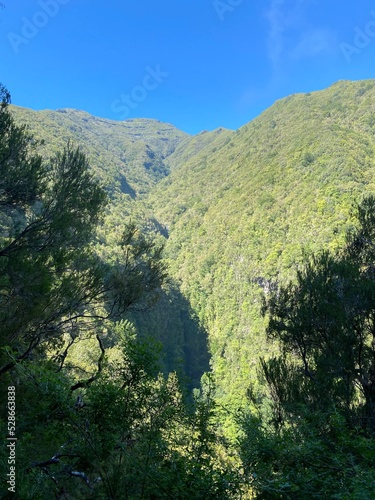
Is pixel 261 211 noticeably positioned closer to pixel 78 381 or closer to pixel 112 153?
pixel 78 381

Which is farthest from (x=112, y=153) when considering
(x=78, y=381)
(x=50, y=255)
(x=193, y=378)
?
(x=78, y=381)

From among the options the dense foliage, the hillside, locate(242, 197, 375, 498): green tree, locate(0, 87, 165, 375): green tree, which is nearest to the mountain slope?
the hillside

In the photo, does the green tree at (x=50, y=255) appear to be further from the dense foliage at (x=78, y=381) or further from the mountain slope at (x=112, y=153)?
the mountain slope at (x=112, y=153)

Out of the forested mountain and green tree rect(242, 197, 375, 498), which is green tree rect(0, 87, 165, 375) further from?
green tree rect(242, 197, 375, 498)

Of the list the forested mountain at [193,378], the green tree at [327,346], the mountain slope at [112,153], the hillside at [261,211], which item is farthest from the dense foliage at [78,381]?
the mountain slope at [112,153]

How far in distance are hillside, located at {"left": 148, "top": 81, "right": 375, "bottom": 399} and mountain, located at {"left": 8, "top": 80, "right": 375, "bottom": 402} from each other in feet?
0.96

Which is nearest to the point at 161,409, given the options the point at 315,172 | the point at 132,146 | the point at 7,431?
the point at 7,431

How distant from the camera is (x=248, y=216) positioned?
80000 mm

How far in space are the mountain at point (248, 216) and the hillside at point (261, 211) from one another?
0.29 metres

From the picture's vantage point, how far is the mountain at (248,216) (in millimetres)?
54375

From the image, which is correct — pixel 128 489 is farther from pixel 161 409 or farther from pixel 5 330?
pixel 5 330

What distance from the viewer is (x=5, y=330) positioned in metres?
4.64

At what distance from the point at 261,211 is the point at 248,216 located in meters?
4.67

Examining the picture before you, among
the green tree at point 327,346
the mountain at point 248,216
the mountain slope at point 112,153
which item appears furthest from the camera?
the mountain slope at point 112,153
